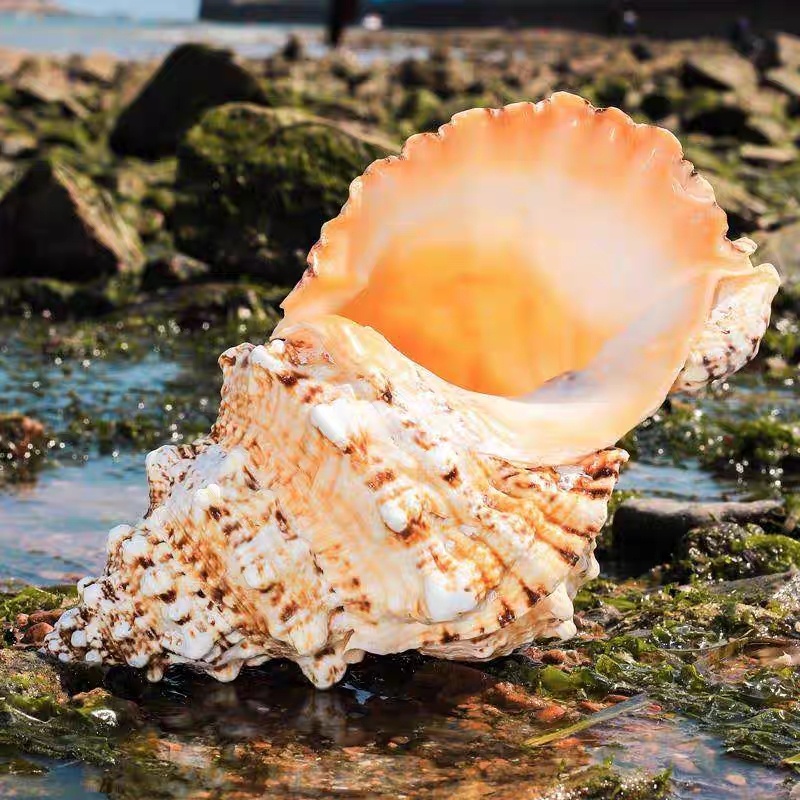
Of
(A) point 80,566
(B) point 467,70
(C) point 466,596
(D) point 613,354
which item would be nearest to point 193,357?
(A) point 80,566

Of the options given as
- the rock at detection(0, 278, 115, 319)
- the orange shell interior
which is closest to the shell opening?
the orange shell interior

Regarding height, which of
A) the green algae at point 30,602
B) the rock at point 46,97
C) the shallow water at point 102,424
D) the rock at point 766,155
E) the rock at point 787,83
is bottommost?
the rock at point 46,97

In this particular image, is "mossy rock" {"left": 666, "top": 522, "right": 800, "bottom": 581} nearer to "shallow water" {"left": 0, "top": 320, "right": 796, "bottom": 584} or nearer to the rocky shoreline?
the rocky shoreline

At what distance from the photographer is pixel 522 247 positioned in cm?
404

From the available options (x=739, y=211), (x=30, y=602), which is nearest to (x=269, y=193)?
(x=739, y=211)

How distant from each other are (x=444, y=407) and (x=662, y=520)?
192cm

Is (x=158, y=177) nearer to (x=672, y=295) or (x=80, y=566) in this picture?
(x=80, y=566)

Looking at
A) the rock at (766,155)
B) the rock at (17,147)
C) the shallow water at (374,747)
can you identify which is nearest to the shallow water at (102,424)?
the shallow water at (374,747)

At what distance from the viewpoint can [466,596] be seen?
10.1 ft

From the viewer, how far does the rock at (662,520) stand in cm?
498

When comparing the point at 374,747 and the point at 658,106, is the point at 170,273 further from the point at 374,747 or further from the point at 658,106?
the point at 658,106

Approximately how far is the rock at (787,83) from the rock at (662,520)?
18028 mm

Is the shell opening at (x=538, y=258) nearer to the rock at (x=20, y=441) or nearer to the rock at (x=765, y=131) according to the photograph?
the rock at (x=20, y=441)

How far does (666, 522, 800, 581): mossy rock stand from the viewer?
4691 millimetres
